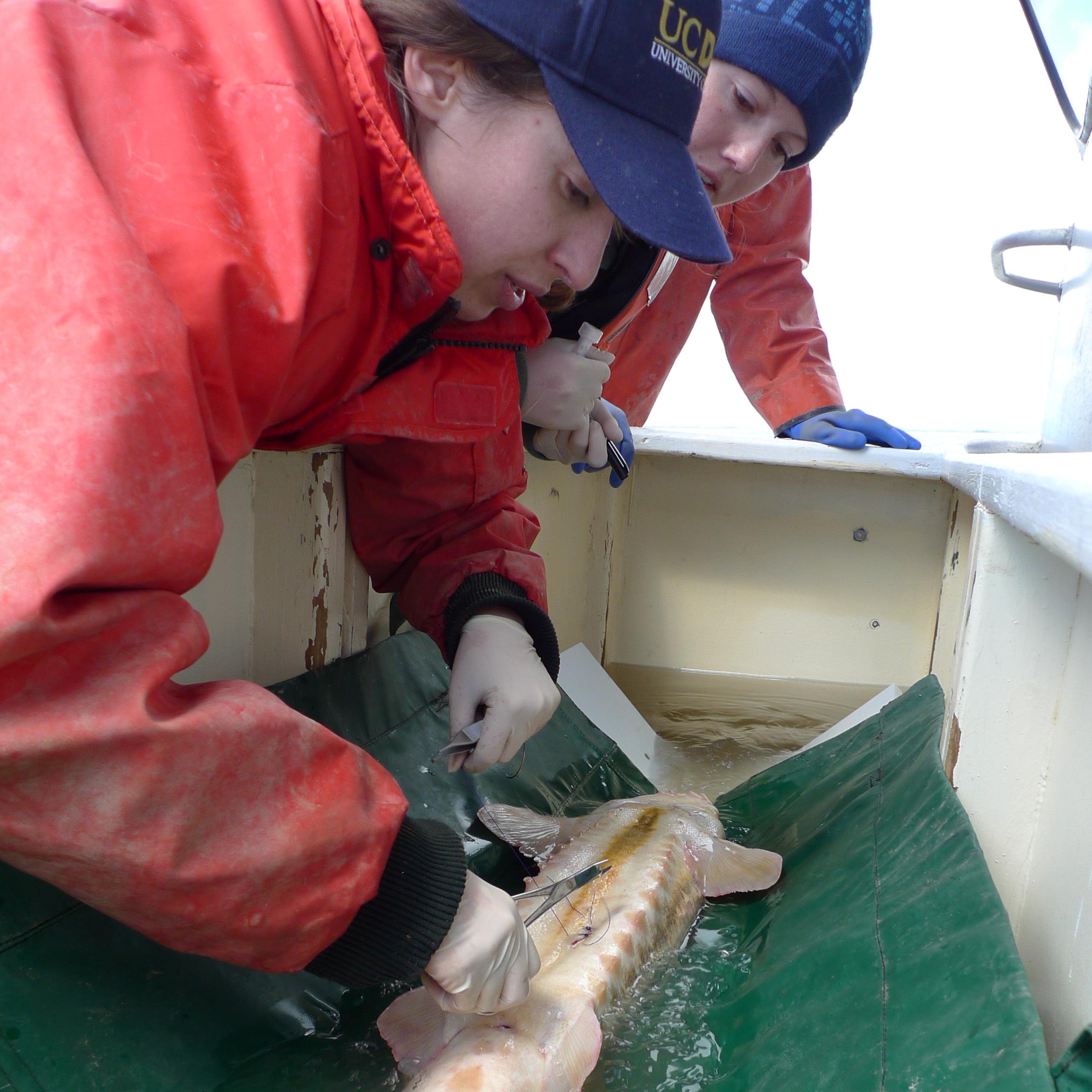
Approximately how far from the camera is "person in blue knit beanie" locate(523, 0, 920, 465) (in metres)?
1.81

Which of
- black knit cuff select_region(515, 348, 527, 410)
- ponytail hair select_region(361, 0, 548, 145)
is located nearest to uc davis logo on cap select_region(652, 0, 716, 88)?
ponytail hair select_region(361, 0, 548, 145)

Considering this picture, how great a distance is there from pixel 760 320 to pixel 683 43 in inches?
80.5

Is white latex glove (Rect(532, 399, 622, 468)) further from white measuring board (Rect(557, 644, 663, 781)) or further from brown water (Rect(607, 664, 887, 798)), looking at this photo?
brown water (Rect(607, 664, 887, 798))

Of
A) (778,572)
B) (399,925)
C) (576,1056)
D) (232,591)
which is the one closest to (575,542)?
(778,572)

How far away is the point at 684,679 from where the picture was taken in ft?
9.40

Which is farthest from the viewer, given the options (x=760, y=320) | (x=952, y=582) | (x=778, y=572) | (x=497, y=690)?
(x=760, y=320)

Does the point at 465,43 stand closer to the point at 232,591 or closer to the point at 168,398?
the point at 168,398

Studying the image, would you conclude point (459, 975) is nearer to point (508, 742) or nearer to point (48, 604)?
point (508, 742)

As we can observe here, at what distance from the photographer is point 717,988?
133 cm

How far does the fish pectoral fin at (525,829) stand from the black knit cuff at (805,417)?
1641 mm

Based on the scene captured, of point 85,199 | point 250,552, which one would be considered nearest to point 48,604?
point 85,199

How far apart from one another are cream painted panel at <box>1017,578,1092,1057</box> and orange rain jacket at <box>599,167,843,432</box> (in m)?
1.86

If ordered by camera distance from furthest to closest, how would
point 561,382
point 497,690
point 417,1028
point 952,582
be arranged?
1. point 952,582
2. point 561,382
3. point 497,690
4. point 417,1028

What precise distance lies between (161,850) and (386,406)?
676 mm
